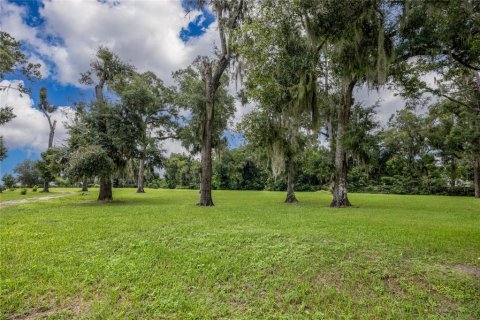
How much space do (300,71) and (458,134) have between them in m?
23.1

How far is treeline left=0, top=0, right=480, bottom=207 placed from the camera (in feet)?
26.1

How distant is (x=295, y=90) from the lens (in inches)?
350

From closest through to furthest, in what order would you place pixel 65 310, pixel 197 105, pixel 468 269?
1. pixel 65 310
2. pixel 468 269
3. pixel 197 105

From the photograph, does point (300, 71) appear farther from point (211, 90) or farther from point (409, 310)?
point (211, 90)

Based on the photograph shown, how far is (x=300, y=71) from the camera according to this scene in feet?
25.4

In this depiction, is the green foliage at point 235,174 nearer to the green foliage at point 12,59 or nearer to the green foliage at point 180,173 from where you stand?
the green foliage at point 180,173

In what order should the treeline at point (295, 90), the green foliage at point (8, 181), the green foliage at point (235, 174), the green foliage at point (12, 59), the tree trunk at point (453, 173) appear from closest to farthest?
the treeline at point (295, 90), the green foliage at point (12, 59), the green foliage at point (8, 181), the tree trunk at point (453, 173), the green foliage at point (235, 174)

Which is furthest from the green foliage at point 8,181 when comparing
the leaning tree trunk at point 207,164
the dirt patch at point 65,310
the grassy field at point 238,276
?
the dirt patch at point 65,310

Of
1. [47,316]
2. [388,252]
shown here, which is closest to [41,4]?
[47,316]

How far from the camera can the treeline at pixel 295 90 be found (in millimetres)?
7945

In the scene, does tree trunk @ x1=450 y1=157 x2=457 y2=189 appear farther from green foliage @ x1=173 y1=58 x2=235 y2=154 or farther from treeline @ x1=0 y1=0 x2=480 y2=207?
green foliage @ x1=173 y1=58 x2=235 y2=154

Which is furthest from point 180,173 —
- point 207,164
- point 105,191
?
point 207,164

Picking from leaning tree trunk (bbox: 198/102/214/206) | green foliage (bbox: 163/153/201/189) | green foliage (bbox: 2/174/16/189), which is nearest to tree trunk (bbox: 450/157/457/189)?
leaning tree trunk (bbox: 198/102/214/206)

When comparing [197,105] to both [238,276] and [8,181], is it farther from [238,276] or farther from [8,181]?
[8,181]
